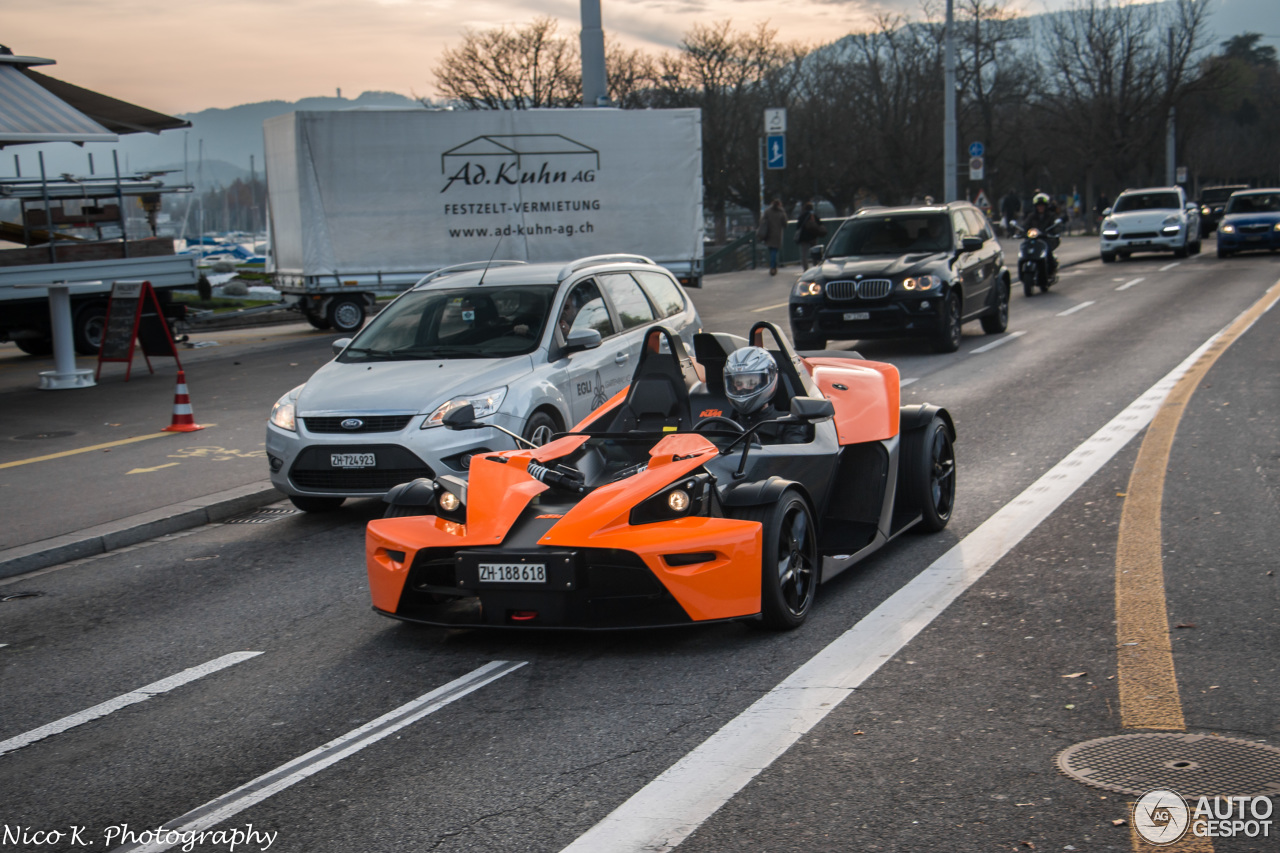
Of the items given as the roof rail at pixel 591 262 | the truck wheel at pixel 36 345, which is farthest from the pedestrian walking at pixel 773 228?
the roof rail at pixel 591 262

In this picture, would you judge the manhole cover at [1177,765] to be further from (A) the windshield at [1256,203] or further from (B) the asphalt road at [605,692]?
(A) the windshield at [1256,203]

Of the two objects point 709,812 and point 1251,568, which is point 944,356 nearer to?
point 1251,568

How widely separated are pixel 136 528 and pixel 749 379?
456 cm

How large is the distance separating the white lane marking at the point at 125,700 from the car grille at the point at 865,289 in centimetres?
1224

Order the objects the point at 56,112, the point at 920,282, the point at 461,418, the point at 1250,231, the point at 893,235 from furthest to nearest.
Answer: the point at 1250,231 < the point at 893,235 < the point at 920,282 < the point at 56,112 < the point at 461,418

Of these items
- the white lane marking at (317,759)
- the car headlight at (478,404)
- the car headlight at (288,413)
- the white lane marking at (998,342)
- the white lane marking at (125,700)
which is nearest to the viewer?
the white lane marking at (317,759)

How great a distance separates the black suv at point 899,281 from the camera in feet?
54.7

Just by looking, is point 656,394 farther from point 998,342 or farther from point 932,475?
point 998,342

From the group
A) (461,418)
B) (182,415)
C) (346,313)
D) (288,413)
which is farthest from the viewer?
(346,313)

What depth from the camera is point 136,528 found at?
8.47 m

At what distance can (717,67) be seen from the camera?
219ft

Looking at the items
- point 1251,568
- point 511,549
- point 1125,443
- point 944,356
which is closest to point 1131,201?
point 944,356

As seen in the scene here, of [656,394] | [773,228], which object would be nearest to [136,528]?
[656,394]

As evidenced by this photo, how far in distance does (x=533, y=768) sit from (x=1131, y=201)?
34.8 m
